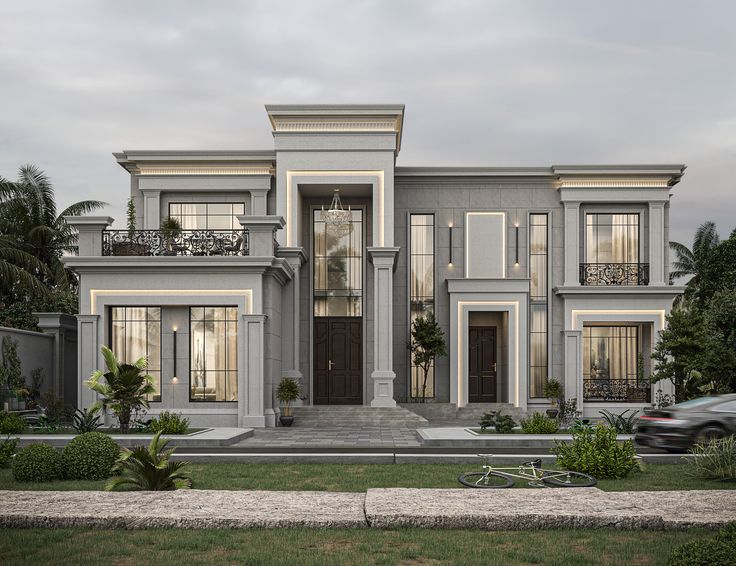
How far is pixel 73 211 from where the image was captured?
1377 inches

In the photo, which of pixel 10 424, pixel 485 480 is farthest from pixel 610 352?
pixel 10 424

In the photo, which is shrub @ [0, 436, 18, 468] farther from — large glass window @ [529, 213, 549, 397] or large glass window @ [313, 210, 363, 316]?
large glass window @ [529, 213, 549, 397]

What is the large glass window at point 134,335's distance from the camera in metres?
22.2

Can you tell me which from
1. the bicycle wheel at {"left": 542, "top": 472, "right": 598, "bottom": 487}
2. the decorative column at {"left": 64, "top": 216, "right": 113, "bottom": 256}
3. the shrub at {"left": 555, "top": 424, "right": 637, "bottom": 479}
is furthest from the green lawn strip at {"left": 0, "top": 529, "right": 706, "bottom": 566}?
the decorative column at {"left": 64, "top": 216, "right": 113, "bottom": 256}

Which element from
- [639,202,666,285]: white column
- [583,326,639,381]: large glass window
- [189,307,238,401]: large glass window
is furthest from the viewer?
[583,326,639,381]: large glass window

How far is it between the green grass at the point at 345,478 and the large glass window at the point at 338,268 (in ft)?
44.2

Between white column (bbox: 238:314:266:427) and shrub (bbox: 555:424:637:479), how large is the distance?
10518mm

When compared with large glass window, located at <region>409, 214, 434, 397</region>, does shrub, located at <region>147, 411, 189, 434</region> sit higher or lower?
lower

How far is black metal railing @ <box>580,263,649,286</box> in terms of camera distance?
91.7ft

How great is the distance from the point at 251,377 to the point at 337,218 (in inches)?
244

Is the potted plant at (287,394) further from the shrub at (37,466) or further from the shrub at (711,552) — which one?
the shrub at (711,552)

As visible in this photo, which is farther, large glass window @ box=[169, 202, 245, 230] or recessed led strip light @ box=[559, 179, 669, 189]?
recessed led strip light @ box=[559, 179, 669, 189]

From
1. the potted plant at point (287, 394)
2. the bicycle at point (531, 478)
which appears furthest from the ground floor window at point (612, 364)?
the bicycle at point (531, 478)

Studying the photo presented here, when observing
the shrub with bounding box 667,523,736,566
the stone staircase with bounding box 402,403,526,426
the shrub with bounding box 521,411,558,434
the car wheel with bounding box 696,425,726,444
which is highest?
the shrub with bounding box 667,523,736,566
